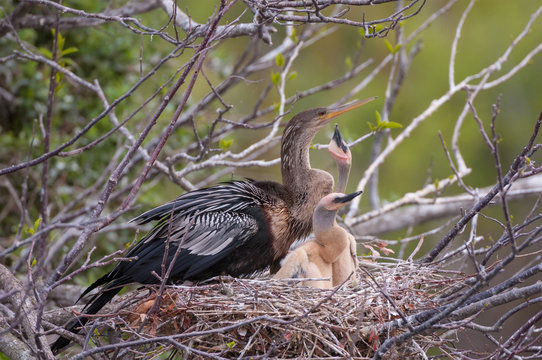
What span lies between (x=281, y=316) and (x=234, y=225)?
0.74 m

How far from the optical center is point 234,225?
395cm

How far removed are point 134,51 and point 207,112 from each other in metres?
0.83

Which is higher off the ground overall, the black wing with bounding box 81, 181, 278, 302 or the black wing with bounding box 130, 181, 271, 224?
the black wing with bounding box 130, 181, 271, 224

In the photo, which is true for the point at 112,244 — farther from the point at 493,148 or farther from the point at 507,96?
the point at 507,96

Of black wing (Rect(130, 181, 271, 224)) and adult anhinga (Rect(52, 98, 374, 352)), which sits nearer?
adult anhinga (Rect(52, 98, 374, 352))

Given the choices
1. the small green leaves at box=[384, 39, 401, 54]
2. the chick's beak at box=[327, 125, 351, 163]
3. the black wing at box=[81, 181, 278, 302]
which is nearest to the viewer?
the black wing at box=[81, 181, 278, 302]

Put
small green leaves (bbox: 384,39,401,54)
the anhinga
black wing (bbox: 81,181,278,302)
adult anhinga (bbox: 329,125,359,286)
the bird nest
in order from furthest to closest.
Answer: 1. small green leaves (bbox: 384,39,401,54)
2. adult anhinga (bbox: 329,125,359,286)
3. the anhinga
4. black wing (bbox: 81,181,278,302)
5. the bird nest

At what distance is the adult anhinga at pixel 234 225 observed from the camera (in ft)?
12.3

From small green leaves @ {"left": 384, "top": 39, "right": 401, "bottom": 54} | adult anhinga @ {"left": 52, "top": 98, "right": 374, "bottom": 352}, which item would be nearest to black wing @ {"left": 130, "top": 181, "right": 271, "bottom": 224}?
adult anhinga @ {"left": 52, "top": 98, "right": 374, "bottom": 352}

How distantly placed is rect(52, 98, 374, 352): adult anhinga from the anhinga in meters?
0.23

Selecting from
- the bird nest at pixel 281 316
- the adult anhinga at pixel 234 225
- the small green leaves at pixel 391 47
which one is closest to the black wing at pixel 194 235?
the adult anhinga at pixel 234 225

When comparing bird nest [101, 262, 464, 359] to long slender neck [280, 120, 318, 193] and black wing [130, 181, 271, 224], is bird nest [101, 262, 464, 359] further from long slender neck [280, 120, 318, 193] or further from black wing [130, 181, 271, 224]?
long slender neck [280, 120, 318, 193]

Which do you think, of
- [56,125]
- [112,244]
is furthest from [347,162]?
[56,125]

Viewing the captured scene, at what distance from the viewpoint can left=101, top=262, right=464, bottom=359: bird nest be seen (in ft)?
10.7
